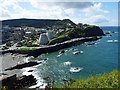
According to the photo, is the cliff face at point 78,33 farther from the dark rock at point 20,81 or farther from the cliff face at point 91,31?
the dark rock at point 20,81

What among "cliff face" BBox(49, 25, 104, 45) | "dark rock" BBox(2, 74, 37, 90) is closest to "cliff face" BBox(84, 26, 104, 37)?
"cliff face" BBox(49, 25, 104, 45)

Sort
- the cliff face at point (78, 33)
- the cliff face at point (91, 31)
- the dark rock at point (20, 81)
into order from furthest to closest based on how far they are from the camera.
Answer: the cliff face at point (91, 31) < the cliff face at point (78, 33) < the dark rock at point (20, 81)

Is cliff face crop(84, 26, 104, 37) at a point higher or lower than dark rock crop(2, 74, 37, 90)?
lower

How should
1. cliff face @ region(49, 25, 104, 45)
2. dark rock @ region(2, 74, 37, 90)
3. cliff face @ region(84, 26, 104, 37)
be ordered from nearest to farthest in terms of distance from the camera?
dark rock @ region(2, 74, 37, 90)
cliff face @ region(49, 25, 104, 45)
cliff face @ region(84, 26, 104, 37)

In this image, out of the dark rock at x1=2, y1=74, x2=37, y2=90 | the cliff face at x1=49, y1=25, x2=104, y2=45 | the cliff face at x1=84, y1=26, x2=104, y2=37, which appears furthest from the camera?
the cliff face at x1=84, y1=26, x2=104, y2=37

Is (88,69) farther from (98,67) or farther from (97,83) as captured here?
(97,83)

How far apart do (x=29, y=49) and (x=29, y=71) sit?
94.1 ft

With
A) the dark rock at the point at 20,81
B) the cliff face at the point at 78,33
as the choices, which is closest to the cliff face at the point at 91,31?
the cliff face at the point at 78,33

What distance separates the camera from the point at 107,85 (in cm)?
1379

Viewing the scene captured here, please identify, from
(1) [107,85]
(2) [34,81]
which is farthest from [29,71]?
(1) [107,85]

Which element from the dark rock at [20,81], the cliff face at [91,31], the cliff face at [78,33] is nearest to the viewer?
the dark rock at [20,81]

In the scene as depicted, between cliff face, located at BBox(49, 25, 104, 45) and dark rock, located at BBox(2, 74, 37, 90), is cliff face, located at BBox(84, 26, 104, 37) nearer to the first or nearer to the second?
cliff face, located at BBox(49, 25, 104, 45)

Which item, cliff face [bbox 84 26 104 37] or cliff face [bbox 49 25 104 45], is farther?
cliff face [bbox 84 26 104 37]

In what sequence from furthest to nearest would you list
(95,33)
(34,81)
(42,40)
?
1. (95,33)
2. (42,40)
3. (34,81)
